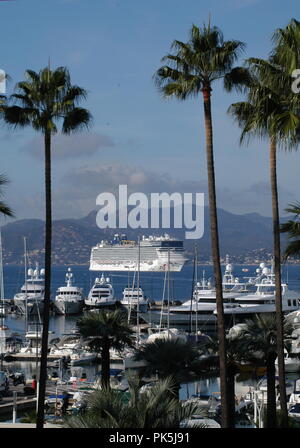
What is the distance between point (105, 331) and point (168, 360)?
2.99m

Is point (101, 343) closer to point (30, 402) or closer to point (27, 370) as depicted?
point (30, 402)

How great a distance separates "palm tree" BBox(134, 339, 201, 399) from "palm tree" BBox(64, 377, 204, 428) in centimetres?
667

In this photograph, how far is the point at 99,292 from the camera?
8269 centimetres

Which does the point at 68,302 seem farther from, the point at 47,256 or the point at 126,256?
the point at 47,256

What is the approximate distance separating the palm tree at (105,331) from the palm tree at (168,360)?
260cm

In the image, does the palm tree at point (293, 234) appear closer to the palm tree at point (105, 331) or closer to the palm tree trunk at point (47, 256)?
the palm tree trunk at point (47, 256)

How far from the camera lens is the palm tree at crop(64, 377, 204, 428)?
267 inches

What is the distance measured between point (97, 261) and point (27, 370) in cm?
10157

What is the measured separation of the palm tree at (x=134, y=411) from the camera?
22.2 ft

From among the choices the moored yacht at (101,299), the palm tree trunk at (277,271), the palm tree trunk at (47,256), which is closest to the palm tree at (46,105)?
the palm tree trunk at (47,256)

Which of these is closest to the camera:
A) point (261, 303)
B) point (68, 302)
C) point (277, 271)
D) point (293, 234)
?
point (293, 234)

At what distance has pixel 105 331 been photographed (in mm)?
16656

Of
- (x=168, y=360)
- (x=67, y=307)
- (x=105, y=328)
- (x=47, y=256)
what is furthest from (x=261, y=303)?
(x=47, y=256)
